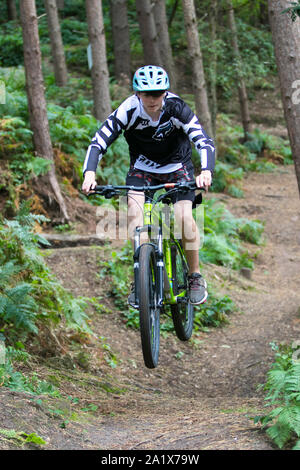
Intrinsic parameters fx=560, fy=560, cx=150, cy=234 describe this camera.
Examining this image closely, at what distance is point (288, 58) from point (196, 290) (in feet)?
10.5

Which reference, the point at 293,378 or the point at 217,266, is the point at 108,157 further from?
the point at 293,378

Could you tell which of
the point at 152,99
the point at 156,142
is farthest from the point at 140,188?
the point at 152,99

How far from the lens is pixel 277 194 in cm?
1742

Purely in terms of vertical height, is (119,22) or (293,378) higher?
(119,22)

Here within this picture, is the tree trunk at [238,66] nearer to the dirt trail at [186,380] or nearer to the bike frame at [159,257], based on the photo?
the dirt trail at [186,380]

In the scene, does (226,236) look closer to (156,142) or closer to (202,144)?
(156,142)

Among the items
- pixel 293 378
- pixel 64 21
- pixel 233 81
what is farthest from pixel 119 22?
pixel 293 378

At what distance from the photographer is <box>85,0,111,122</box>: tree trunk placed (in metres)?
13.7

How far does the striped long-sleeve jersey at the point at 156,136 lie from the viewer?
17.8 feet

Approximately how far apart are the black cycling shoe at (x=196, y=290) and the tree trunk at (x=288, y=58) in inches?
91.7

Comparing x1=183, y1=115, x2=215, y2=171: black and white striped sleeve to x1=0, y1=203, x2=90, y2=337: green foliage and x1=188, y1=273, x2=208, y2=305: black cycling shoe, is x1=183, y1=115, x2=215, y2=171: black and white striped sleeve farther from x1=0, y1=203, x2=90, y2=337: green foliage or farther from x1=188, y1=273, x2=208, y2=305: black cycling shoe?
x1=0, y1=203, x2=90, y2=337: green foliage

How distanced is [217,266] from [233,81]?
12494mm

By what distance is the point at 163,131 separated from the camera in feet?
18.4

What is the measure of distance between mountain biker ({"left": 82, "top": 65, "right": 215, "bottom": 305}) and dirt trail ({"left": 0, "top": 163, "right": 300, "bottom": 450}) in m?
1.14
